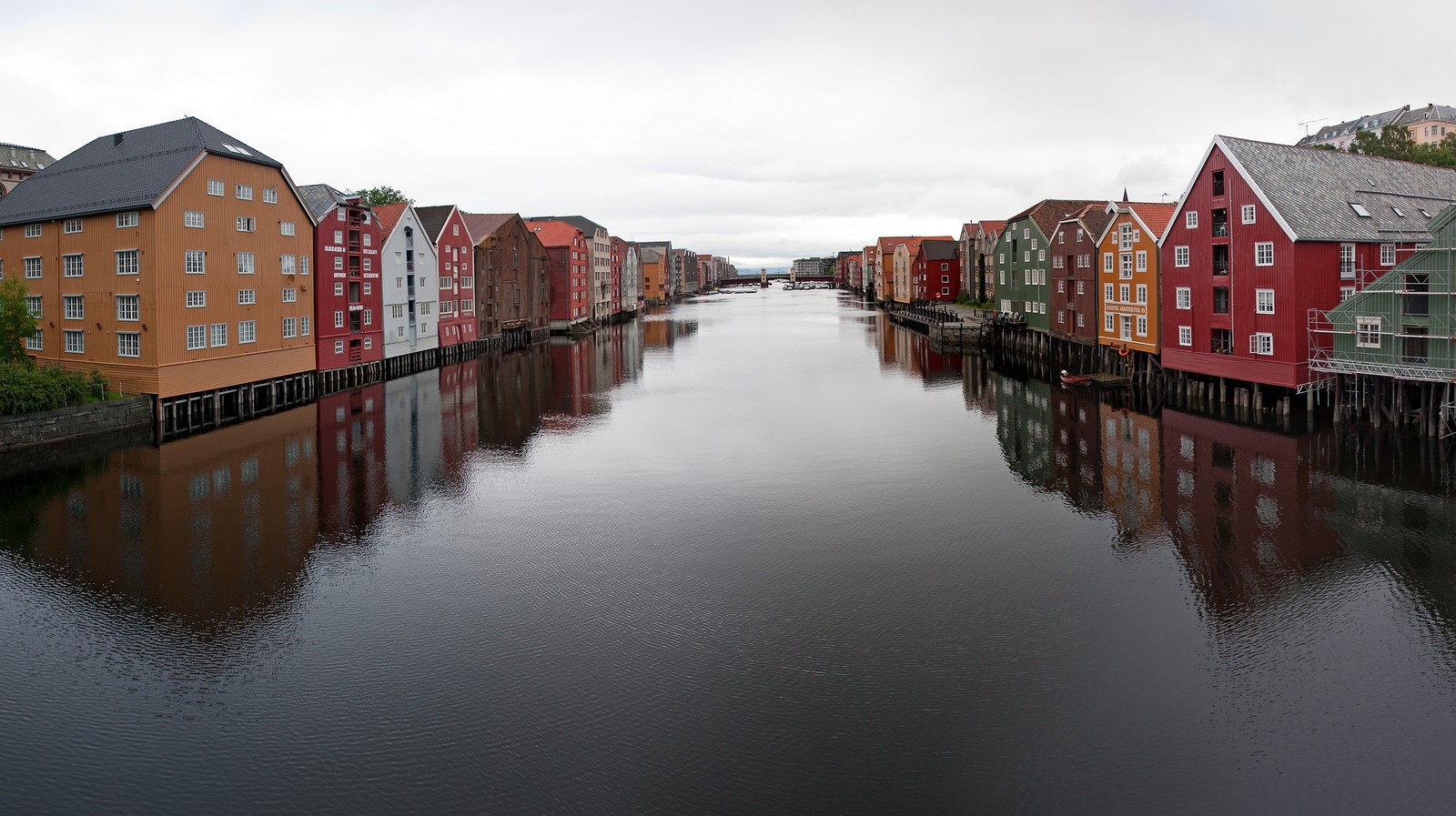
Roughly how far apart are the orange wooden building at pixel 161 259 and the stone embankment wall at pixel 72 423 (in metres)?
1.23

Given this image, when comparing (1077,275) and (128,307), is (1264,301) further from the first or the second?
(128,307)

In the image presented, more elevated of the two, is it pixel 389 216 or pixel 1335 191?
pixel 389 216

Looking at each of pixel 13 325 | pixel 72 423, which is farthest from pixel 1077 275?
pixel 13 325

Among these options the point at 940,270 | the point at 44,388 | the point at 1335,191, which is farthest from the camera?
the point at 940,270

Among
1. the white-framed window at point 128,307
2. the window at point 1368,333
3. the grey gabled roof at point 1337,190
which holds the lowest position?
the window at point 1368,333

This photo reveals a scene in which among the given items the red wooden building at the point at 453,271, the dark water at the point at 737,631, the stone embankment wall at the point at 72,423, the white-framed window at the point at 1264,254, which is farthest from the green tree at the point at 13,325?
the white-framed window at the point at 1264,254

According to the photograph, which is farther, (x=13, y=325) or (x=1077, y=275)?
(x=1077, y=275)

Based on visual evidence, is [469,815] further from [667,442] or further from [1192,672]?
[667,442]

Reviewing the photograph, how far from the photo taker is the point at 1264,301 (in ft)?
124

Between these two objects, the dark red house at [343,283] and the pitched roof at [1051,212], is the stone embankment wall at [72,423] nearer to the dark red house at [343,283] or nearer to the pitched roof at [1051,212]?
the dark red house at [343,283]

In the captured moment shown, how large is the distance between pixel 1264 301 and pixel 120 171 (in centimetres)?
4917

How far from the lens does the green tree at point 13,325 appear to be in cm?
3697

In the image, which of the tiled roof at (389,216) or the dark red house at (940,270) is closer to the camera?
the tiled roof at (389,216)

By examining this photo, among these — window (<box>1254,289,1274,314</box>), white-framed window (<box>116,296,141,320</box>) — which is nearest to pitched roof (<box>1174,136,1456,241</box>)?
window (<box>1254,289,1274,314</box>)
